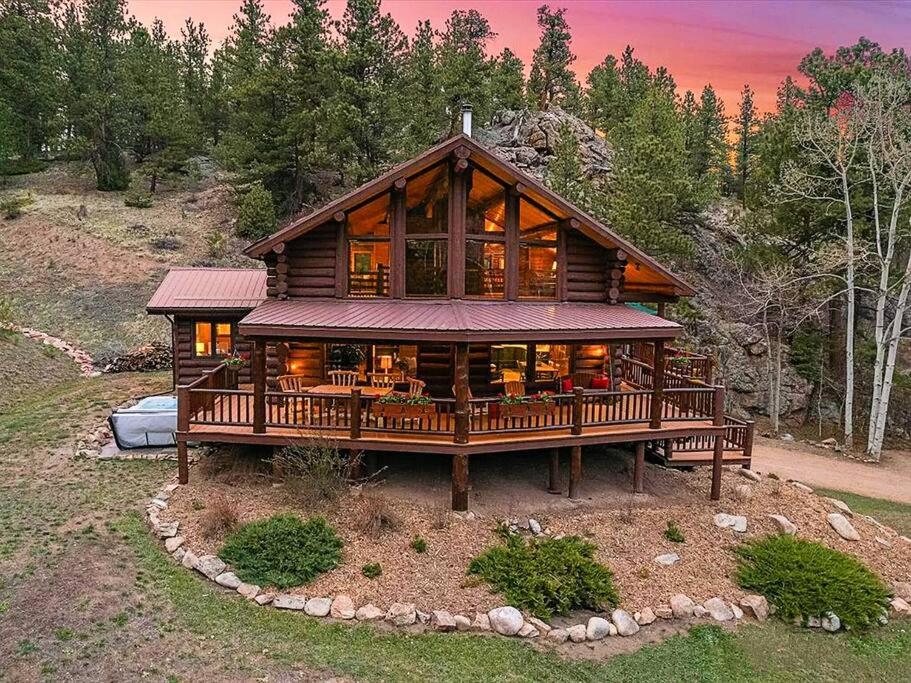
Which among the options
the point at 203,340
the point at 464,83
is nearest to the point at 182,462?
the point at 203,340

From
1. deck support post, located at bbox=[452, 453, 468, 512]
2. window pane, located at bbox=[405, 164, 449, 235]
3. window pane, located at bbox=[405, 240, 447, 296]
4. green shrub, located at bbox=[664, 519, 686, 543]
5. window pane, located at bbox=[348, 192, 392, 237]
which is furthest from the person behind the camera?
window pane, located at bbox=[348, 192, 392, 237]

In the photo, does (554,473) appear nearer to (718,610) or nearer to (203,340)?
(718,610)

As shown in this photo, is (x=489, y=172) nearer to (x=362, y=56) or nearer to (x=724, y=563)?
(x=724, y=563)

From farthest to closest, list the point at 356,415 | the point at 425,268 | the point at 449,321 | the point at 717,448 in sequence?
the point at 425,268, the point at 717,448, the point at 449,321, the point at 356,415

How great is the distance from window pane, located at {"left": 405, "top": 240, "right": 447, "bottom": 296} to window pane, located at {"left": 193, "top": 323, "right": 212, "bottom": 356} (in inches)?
314

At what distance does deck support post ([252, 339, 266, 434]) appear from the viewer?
12391 millimetres

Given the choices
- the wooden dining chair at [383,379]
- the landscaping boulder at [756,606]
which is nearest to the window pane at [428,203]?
the wooden dining chair at [383,379]

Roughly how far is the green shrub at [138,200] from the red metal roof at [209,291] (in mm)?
22644

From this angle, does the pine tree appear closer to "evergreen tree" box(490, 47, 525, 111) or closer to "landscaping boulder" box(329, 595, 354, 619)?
"evergreen tree" box(490, 47, 525, 111)

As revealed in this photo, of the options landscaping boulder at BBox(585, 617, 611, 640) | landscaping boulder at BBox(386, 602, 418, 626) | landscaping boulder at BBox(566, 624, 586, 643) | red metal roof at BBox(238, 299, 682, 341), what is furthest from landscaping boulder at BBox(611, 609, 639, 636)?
red metal roof at BBox(238, 299, 682, 341)

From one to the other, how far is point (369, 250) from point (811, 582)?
11.8 metres

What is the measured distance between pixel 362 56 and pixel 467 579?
1297 inches

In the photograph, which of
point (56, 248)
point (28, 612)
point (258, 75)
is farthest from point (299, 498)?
point (258, 75)

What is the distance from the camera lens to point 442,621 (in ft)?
28.5
